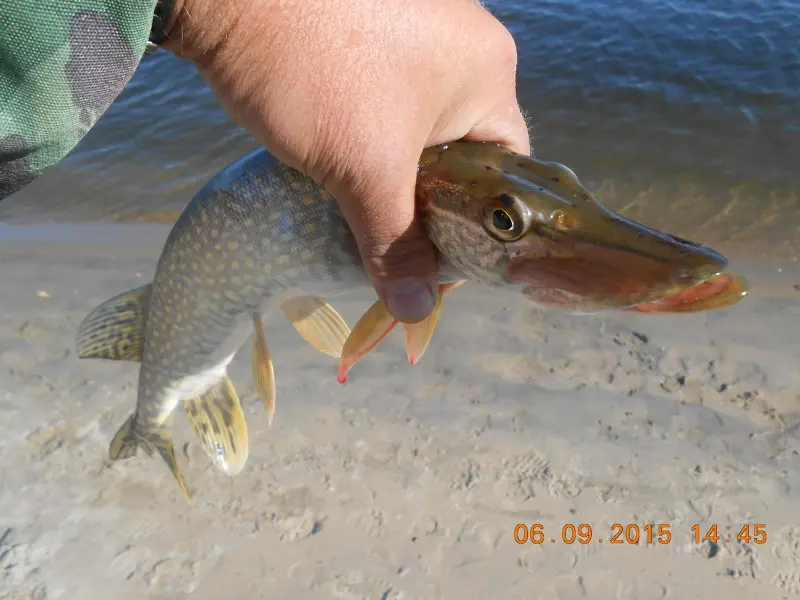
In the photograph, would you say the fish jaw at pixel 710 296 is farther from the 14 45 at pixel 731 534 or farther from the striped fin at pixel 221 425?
the 14 45 at pixel 731 534

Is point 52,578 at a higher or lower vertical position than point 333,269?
lower

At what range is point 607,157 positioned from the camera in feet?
21.8

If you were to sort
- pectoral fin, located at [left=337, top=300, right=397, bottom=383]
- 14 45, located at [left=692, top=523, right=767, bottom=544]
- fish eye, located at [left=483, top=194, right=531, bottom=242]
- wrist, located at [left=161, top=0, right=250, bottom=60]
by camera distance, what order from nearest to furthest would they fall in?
wrist, located at [left=161, top=0, right=250, bottom=60] → fish eye, located at [left=483, top=194, right=531, bottom=242] → pectoral fin, located at [left=337, top=300, right=397, bottom=383] → 14 45, located at [left=692, top=523, right=767, bottom=544]

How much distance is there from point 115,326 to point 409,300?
4.82 ft

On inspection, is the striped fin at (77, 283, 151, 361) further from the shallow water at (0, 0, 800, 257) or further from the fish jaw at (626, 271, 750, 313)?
the shallow water at (0, 0, 800, 257)

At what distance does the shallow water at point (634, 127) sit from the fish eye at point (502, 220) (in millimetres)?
4661

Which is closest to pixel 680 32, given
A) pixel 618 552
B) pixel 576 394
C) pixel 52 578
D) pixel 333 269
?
pixel 576 394

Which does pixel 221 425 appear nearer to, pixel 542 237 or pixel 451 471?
pixel 451 471

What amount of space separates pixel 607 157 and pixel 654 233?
5.74 meters

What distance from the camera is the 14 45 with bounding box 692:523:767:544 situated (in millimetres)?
2971

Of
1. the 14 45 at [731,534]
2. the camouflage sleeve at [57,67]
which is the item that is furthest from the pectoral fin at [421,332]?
the 14 45 at [731,534]

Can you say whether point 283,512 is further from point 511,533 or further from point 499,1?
point 499,1

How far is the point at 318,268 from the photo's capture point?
80.2 inches
